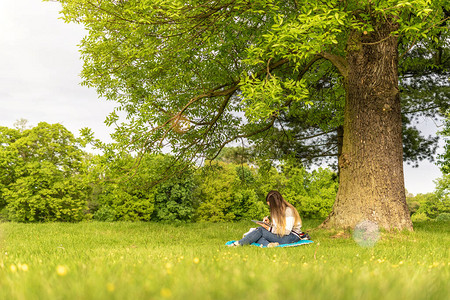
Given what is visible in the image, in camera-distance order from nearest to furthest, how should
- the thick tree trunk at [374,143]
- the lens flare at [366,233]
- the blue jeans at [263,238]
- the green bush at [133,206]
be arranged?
1. the blue jeans at [263,238]
2. the lens flare at [366,233]
3. the thick tree trunk at [374,143]
4. the green bush at [133,206]

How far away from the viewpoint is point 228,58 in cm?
1259

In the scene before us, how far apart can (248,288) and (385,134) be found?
9666 millimetres

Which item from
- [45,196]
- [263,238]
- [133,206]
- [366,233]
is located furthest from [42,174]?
[366,233]

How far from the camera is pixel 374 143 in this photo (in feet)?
33.9

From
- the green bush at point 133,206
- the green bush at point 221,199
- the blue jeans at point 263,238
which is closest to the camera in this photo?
the blue jeans at point 263,238

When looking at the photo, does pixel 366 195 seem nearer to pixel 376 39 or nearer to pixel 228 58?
pixel 376 39

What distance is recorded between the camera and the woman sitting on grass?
877 centimetres

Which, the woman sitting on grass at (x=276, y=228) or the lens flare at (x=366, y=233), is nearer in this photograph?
the woman sitting on grass at (x=276, y=228)

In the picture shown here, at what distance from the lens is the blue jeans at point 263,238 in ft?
28.7

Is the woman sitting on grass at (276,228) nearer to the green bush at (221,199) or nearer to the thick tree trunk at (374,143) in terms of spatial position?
the thick tree trunk at (374,143)

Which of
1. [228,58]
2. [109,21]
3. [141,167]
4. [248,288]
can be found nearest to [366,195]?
[228,58]

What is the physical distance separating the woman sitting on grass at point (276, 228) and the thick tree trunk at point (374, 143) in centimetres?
235

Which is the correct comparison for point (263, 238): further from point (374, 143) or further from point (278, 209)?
point (374, 143)

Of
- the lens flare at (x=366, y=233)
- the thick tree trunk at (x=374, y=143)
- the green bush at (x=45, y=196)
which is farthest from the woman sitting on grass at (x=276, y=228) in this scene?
the green bush at (x=45, y=196)
